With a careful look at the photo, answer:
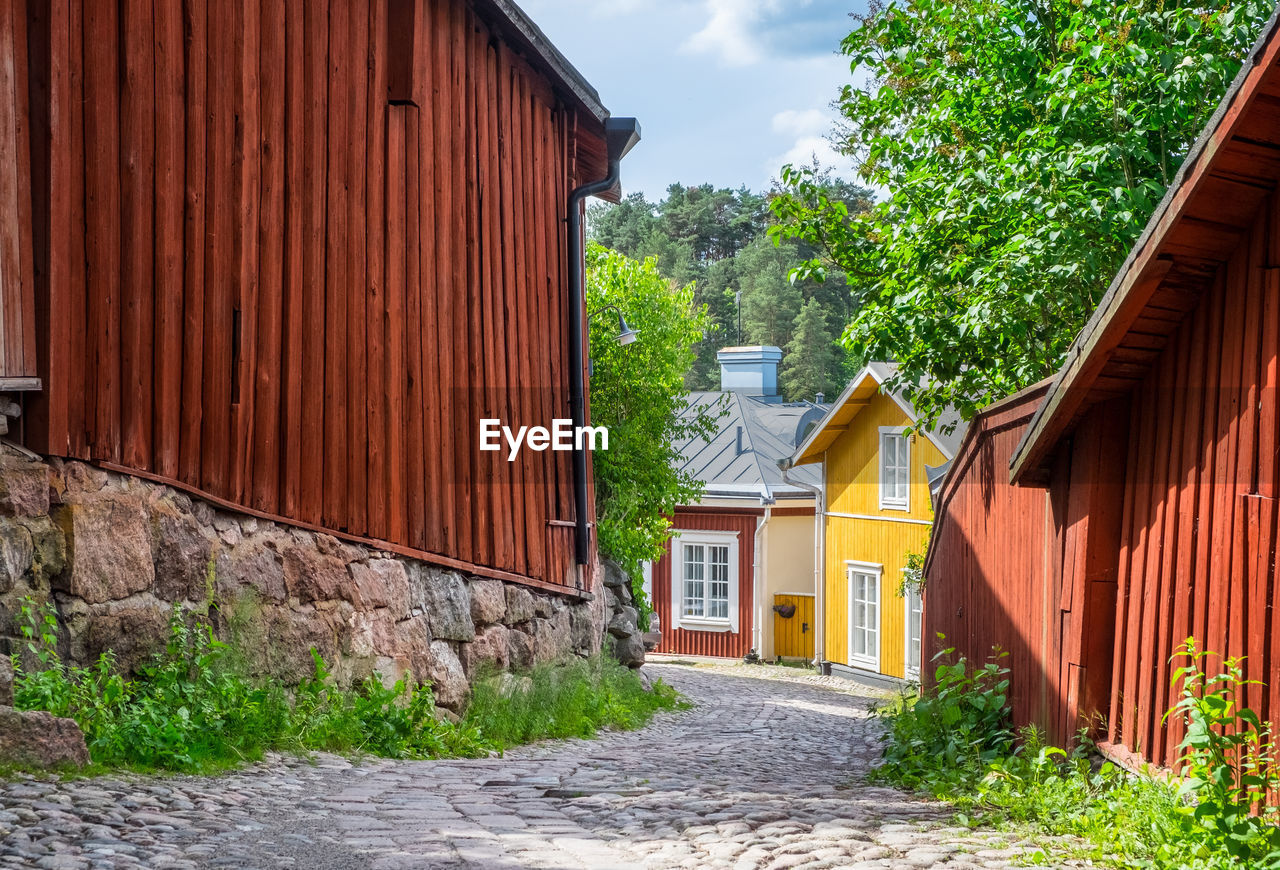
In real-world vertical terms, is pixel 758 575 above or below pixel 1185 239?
below

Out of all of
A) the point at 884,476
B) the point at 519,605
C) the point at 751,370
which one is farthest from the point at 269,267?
the point at 751,370

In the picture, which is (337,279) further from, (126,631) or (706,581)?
(706,581)

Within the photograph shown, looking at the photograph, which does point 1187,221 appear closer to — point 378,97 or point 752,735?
point 378,97

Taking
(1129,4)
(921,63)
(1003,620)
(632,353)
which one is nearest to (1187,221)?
(1003,620)

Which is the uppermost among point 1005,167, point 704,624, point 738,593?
point 1005,167

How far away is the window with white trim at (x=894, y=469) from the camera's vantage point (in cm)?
1955

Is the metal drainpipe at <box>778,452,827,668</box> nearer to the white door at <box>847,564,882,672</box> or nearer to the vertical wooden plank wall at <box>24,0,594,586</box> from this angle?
the white door at <box>847,564,882,672</box>

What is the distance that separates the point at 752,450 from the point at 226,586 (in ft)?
59.8

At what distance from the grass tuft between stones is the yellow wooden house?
11.3 meters

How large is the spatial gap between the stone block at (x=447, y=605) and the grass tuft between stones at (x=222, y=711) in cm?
43

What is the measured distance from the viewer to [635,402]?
13984 millimetres

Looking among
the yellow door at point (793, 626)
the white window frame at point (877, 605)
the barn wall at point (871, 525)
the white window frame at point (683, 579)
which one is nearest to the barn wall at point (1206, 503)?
the barn wall at point (871, 525)

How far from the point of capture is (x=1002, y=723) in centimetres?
709

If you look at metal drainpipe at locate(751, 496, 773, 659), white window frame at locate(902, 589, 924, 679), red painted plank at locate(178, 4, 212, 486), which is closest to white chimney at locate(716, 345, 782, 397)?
metal drainpipe at locate(751, 496, 773, 659)
